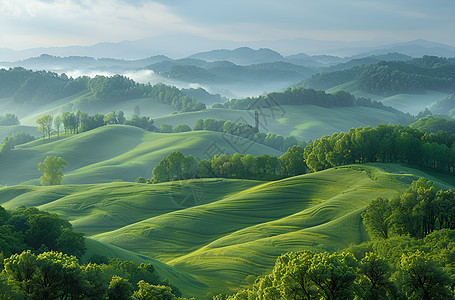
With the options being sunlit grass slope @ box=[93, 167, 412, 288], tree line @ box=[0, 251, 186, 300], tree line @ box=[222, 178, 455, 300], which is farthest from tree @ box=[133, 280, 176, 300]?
sunlit grass slope @ box=[93, 167, 412, 288]

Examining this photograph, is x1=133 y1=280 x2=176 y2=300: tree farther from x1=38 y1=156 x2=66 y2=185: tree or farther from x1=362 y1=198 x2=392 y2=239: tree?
x1=38 y1=156 x2=66 y2=185: tree

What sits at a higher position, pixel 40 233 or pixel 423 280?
pixel 423 280

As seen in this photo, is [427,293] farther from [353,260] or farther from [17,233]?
[17,233]

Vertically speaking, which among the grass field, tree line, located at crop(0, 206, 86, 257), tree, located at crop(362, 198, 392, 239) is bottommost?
the grass field

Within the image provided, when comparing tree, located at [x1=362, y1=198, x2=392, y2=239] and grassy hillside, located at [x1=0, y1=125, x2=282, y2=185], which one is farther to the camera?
grassy hillside, located at [x1=0, y1=125, x2=282, y2=185]

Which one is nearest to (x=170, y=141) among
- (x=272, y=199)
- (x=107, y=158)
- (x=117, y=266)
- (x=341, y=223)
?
(x=107, y=158)

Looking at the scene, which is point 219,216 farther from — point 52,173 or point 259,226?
point 52,173

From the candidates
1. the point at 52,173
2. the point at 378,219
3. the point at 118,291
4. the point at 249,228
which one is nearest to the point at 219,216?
the point at 249,228
